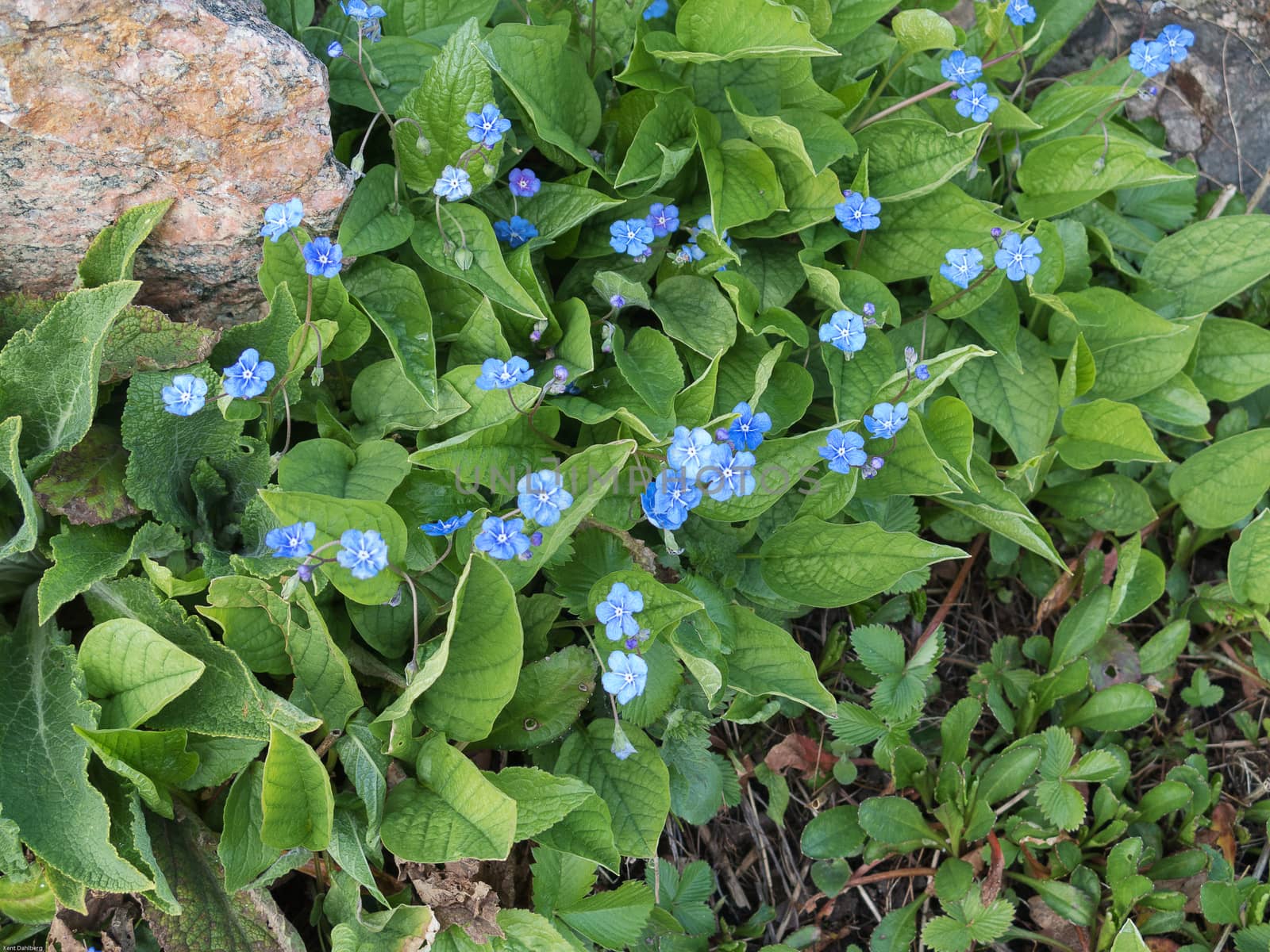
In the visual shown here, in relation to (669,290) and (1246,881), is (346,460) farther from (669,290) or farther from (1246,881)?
(1246,881)

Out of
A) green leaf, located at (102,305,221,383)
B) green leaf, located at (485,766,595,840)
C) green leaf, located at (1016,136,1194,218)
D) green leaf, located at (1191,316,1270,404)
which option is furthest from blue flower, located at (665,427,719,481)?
green leaf, located at (1191,316,1270,404)

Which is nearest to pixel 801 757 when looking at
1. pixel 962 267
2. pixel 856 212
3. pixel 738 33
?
pixel 962 267

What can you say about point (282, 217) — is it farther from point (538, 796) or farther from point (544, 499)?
point (538, 796)

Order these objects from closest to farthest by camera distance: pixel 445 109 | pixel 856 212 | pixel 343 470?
pixel 343 470
pixel 445 109
pixel 856 212

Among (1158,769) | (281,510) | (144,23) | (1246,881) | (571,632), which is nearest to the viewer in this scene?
(281,510)

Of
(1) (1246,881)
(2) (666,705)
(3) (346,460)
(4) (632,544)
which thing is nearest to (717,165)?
(4) (632,544)

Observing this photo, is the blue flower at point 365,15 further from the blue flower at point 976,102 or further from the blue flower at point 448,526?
the blue flower at point 976,102
